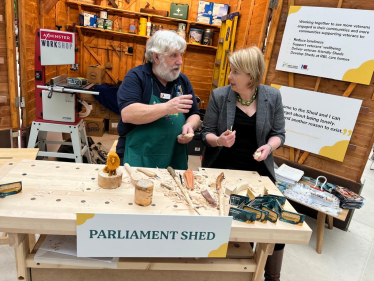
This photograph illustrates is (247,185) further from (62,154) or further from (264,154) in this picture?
(62,154)

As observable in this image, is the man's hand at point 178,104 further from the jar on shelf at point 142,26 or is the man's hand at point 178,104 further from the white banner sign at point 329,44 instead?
the jar on shelf at point 142,26

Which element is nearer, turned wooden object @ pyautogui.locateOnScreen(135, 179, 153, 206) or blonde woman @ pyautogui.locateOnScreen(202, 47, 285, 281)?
turned wooden object @ pyautogui.locateOnScreen(135, 179, 153, 206)

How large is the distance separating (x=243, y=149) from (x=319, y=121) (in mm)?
1556

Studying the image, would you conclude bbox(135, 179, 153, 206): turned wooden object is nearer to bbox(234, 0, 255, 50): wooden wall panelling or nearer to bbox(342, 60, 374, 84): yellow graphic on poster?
bbox(342, 60, 374, 84): yellow graphic on poster

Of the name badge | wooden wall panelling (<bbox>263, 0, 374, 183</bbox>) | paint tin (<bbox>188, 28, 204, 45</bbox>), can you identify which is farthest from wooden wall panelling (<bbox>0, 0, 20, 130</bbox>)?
paint tin (<bbox>188, 28, 204, 45</bbox>)

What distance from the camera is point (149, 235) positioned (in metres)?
0.99

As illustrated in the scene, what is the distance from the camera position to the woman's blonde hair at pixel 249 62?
162 cm

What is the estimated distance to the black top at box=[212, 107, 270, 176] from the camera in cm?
176

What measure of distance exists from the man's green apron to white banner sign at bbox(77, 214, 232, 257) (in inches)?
28.3

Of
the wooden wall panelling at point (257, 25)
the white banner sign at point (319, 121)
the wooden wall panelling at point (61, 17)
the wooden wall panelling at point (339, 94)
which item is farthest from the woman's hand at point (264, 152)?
the wooden wall panelling at point (61, 17)

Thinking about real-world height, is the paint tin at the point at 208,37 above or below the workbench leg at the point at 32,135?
above

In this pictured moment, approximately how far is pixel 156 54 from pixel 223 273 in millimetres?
1236

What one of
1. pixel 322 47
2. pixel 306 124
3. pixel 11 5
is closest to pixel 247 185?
pixel 306 124

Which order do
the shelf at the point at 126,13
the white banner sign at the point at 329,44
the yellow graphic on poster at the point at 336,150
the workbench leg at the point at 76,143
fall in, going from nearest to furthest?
the white banner sign at the point at 329,44 < the yellow graphic on poster at the point at 336,150 < the workbench leg at the point at 76,143 < the shelf at the point at 126,13
